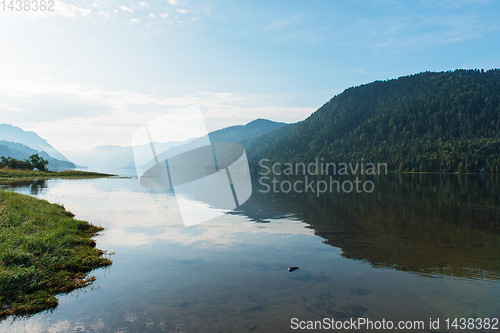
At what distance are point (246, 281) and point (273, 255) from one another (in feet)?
14.4

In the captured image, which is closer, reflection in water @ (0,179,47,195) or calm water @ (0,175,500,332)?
calm water @ (0,175,500,332)

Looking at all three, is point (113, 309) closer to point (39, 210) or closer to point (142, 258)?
point (142, 258)

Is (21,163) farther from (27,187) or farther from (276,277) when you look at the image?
(276,277)

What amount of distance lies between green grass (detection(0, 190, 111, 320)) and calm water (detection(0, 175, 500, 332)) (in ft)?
2.38

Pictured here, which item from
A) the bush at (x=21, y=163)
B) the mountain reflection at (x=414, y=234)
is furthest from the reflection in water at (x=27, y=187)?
the bush at (x=21, y=163)

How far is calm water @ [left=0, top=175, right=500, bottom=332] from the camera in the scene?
32.7ft

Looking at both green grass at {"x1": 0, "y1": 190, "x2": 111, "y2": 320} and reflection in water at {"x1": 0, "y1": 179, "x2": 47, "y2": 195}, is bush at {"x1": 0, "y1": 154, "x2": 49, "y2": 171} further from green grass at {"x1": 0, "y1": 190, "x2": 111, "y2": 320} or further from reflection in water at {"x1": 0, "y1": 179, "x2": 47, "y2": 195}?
green grass at {"x1": 0, "y1": 190, "x2": 111, "y2": 320}

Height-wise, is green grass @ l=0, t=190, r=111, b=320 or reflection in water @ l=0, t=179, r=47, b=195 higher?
reflection in water @ l=0, t=179, r=47, b=195

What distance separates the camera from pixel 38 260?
42.6ft

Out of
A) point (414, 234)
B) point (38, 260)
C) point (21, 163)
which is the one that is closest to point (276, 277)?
point (38, 260)

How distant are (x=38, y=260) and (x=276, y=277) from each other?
37.0 feet

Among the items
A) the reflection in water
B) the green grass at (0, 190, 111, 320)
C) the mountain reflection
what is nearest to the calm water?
the mountain reflection

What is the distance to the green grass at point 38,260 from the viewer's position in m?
10.5

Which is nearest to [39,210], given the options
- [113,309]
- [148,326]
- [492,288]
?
[113,309]
